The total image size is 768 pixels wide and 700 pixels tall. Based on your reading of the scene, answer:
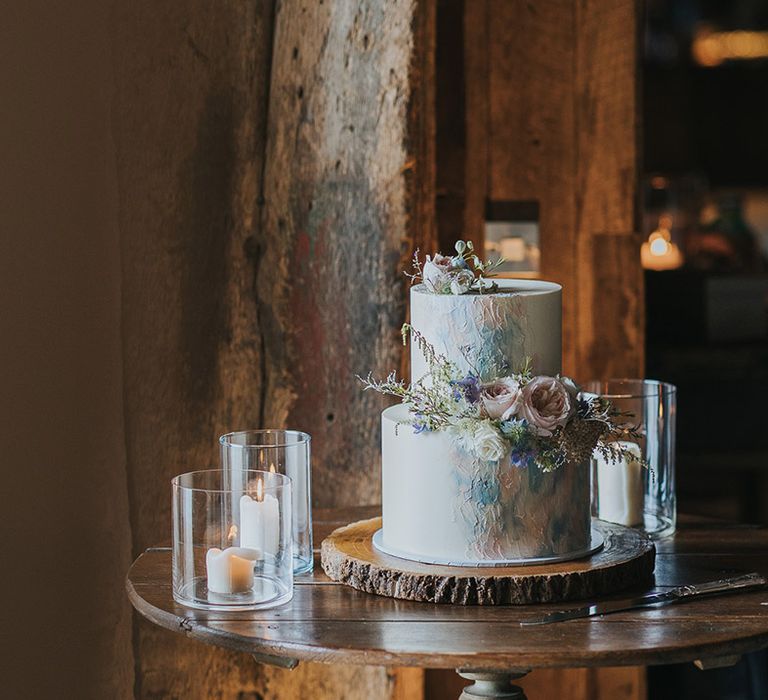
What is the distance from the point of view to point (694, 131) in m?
5.16

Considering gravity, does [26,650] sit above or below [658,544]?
below

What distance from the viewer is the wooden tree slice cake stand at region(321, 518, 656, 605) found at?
61.3 inches

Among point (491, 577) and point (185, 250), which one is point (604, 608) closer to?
point (491, 577)

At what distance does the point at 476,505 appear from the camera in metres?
1.61

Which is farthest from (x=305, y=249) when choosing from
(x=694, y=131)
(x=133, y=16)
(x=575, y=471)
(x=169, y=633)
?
(x=694, y=131)

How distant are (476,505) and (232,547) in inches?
12.2

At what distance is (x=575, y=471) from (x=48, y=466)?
0.87 m

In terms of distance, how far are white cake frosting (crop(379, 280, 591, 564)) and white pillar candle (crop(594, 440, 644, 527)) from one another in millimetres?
265

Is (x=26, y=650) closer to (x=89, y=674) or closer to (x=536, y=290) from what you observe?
(x=89, y=674)

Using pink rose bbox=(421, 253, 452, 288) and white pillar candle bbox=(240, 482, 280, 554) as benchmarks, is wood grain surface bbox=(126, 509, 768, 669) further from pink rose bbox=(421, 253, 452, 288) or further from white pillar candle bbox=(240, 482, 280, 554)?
pink rose bbox=(421, 253, 452, 288)

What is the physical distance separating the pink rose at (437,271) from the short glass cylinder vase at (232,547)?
0.33 metres

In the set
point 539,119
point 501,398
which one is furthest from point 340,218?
point 501,398

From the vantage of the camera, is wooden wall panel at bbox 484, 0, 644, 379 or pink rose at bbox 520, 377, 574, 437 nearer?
pink rose at bbox 520, 377, 574, 437

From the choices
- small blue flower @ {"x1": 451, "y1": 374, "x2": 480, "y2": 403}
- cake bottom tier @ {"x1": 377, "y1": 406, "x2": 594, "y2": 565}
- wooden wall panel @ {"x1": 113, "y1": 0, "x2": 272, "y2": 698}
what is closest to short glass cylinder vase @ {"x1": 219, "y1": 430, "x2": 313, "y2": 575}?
cake bottom tier @ {"x1": 377, "y1": 406, "x2": 594, "y2": 565}
